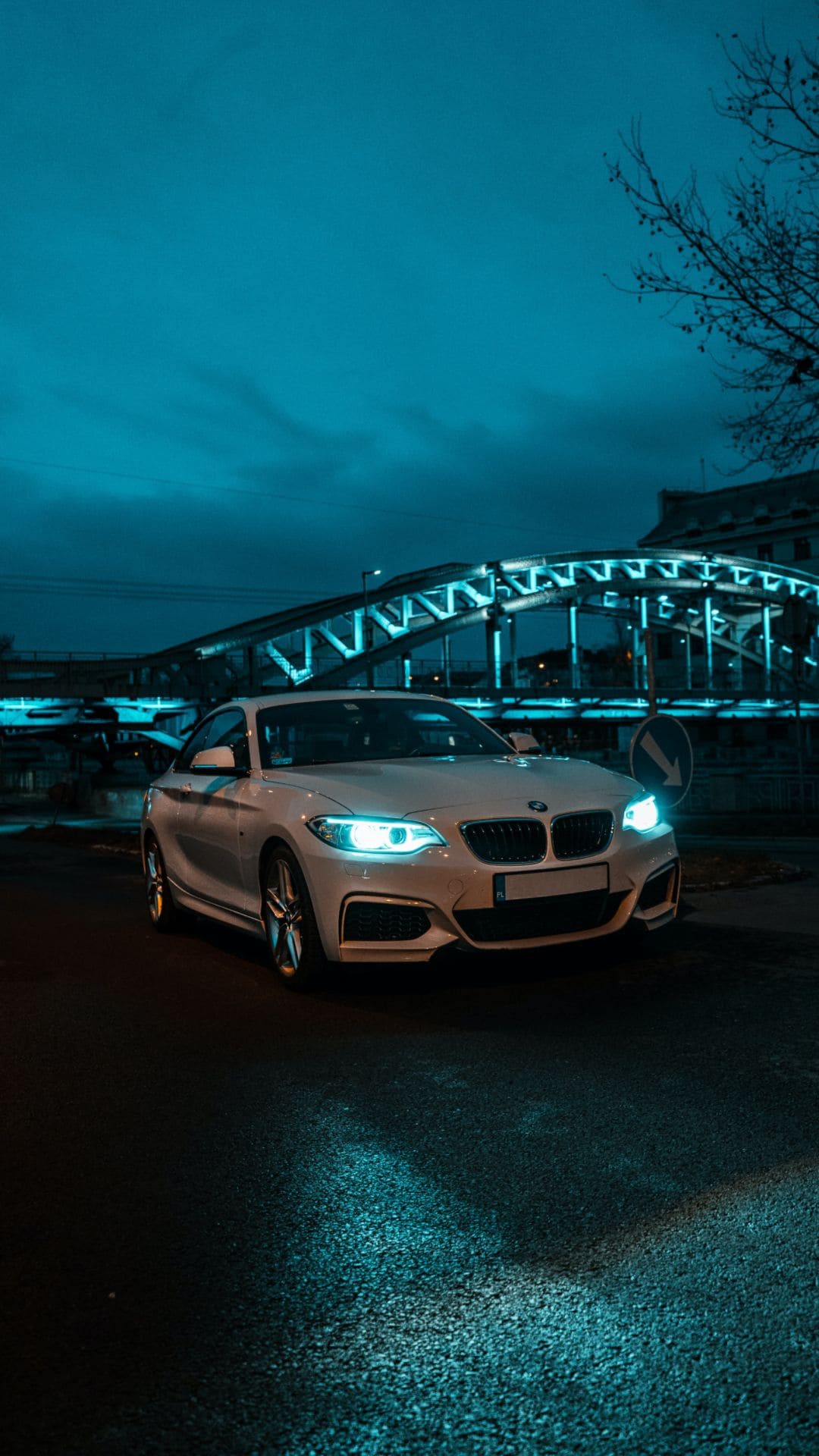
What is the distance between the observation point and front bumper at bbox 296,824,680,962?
5.70m

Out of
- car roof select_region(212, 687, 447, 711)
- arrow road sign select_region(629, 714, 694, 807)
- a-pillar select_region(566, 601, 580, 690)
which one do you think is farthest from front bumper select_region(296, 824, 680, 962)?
a-pillar select_region(566, 601, 580, 690)

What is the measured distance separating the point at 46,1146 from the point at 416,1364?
6.31 ft

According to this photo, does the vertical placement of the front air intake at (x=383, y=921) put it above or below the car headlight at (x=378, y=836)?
below

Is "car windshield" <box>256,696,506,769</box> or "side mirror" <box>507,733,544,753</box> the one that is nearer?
"car windshield" <box>256,696,506,769</box>

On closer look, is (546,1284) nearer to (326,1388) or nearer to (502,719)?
(326,1388)

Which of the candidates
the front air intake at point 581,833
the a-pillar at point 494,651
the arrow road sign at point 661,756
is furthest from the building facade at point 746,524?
the front air intake at point 581,833

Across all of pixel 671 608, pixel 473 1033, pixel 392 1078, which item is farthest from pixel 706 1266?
pixel 671 608

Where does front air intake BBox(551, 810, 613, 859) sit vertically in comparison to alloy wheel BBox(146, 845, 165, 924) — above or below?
above

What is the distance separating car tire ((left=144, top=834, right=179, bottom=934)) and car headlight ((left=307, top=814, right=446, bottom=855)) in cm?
295

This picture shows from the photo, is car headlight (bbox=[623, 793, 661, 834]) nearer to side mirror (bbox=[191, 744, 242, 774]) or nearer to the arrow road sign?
side mirror (bbox=[191, 744, 242, 774])

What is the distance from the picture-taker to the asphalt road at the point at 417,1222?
7.51ft

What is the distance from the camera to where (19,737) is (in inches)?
2512

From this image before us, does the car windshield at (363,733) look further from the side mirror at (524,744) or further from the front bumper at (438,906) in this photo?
the front bumper at (438,906)

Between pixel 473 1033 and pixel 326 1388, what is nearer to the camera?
pixel 326 1388
